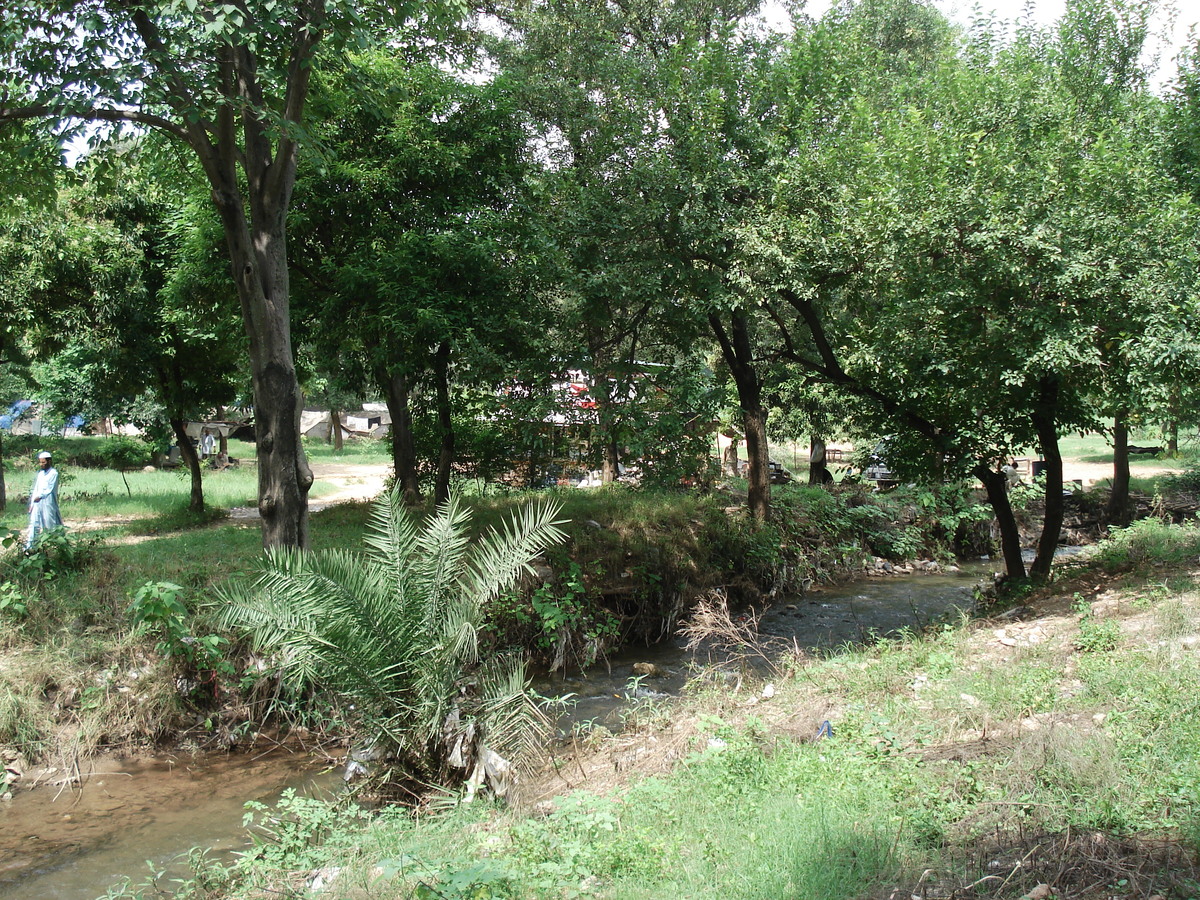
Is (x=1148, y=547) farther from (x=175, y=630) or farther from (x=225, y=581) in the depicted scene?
(x=175, y=630)

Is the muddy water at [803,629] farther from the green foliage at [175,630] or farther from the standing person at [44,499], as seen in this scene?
the standing person at [44,499]

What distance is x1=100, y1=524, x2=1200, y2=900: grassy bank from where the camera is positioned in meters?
4.11

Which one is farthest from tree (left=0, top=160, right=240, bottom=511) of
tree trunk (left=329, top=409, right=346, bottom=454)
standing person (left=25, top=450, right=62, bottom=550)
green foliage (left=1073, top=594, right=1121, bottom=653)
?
tree trunk (left=329, top=409, right=346, bottom=454)

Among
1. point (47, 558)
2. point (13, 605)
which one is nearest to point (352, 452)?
point (47, 558)

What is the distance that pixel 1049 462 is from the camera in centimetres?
1117

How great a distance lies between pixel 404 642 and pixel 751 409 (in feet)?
31.3

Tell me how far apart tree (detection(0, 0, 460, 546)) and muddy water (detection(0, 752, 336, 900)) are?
92.4 inches

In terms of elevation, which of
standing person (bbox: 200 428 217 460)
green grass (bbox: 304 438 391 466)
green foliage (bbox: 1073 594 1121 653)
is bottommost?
green foliage (bbox: 1073 594 1121 653)

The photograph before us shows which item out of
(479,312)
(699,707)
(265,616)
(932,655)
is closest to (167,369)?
(479,312)

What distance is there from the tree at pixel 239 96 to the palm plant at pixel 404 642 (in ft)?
7.69

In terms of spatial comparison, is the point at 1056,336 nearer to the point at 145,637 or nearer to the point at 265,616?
the point at 265,616

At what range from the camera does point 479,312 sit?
1191 cm

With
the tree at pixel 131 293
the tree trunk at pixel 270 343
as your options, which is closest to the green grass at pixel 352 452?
the tree at pixel 131 293

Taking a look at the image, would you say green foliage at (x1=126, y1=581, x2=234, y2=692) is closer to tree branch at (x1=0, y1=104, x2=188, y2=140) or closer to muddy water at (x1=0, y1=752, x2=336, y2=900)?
muddy water at (x1=0, y1=752, x2=336, y2=900)
